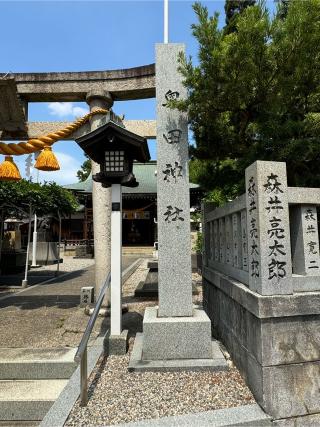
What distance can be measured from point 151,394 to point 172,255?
71.0 inches

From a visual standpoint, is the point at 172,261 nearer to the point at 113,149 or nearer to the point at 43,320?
the point at 113,149

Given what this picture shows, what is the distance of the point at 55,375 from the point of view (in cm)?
430

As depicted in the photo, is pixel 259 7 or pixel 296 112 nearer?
pixel 259 7

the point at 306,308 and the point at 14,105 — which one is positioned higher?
the point at 14,105

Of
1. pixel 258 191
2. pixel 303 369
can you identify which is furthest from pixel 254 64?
pixel 303 369

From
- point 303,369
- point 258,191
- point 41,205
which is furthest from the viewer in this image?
point 41,205

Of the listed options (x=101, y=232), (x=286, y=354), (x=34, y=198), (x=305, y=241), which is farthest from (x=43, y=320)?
(x=34, y=198)

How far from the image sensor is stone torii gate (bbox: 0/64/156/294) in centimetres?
716

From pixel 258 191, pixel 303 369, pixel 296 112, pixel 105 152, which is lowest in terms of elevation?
pixel 303 369

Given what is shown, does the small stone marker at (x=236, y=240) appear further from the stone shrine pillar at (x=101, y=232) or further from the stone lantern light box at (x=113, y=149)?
the stone shrine pillar at (x=101, y=232)

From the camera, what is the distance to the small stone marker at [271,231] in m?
3.07

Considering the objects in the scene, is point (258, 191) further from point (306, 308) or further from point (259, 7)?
point (259, 7)

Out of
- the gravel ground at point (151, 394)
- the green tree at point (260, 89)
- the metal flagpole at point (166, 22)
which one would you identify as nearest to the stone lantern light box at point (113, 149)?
the green tree at point (260, 89)

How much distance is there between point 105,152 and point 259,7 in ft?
9.42
